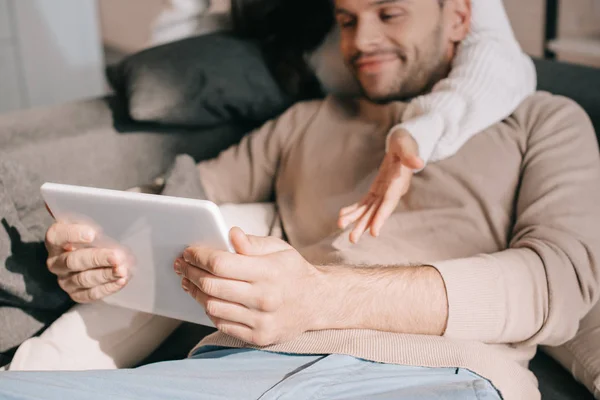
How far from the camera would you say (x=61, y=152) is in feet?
3.98

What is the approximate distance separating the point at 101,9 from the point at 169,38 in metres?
2.92

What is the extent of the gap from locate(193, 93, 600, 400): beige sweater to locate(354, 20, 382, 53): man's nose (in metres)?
0.13

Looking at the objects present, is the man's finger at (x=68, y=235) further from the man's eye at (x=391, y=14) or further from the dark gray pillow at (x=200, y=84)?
the man's eye at (x=391, y=14)

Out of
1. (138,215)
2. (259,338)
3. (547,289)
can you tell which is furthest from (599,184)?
(138,215)

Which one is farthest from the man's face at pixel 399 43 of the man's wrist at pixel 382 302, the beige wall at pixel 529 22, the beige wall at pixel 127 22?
the beige wall at pixel 127 22

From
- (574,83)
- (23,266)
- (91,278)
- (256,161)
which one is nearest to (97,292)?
(91,278)

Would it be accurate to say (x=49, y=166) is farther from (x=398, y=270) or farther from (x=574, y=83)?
(x=574, y=83)

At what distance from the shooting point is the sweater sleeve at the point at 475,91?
1110 millimetres

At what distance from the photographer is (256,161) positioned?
1373 mm

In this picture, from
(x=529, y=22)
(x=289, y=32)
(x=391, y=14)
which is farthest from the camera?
(x=529, y=22)

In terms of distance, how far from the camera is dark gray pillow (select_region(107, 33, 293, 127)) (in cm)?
134

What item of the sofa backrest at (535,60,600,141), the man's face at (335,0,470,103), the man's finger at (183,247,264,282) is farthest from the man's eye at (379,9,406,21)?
the man's finger at (183,247,264,282)

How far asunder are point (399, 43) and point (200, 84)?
0.44 m

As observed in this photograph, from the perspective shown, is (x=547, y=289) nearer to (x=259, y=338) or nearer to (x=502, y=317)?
(x=502, y=317)
